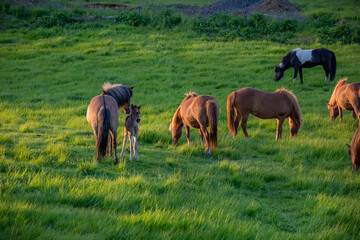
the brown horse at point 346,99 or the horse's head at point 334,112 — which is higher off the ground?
the brown horse at point 346,99

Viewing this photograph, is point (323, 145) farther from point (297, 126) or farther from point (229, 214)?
point (229, 214)

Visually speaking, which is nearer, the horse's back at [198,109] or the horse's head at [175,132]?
the horse's back at [198,109]

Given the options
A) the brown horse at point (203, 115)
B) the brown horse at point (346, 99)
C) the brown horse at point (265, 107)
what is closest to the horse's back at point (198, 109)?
the brown horse at point (203, 115)

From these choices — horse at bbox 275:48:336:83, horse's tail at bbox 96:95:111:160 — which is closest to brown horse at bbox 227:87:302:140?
horse's tail at bbox 96:95:111:160

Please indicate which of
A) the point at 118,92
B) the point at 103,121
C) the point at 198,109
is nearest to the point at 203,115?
the point at 198,109

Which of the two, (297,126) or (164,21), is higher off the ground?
(164,21)

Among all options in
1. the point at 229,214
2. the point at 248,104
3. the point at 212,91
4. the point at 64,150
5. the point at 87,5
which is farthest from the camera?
the point at 87,5

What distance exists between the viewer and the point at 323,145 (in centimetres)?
888

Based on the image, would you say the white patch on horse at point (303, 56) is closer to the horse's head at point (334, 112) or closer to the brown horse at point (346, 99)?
the brown horse at point (346, 99)

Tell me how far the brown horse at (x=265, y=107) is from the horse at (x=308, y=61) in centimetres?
799

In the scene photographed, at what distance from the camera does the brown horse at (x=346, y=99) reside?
10922 mm

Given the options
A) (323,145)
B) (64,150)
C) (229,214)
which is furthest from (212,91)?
(229,214)

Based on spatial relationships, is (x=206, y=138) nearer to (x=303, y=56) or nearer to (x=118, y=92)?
(x=118, y=92)

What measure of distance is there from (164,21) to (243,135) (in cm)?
1820
